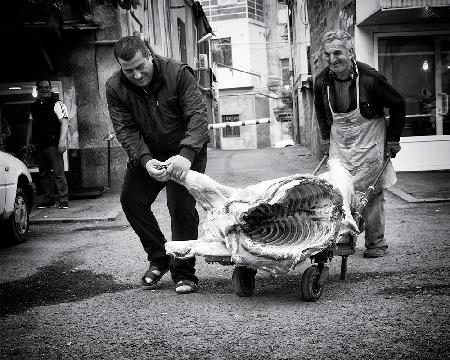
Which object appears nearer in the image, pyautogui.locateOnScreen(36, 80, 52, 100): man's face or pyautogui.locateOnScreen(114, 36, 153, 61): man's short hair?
pyautogui.locateOnScreen(114, 36, 153, 61): man's short hair

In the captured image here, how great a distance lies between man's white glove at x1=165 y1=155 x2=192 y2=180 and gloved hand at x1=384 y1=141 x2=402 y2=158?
2.25 meters

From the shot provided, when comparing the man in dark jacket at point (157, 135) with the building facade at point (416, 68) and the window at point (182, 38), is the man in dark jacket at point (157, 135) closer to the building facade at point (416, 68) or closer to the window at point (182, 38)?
the building facade at point (416, 68)

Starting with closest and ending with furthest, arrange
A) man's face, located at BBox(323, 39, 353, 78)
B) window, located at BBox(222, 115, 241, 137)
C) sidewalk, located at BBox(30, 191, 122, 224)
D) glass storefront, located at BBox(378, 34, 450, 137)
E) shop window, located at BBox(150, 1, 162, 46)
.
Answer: man's face, located at BBox(323, 39, 353, 78) < sidewalk, located at BBox(30, 191, 122, 224) < glass storefront, located at BBox(378, 34, 450, 137) < shop window, located at BBox(150, 1, 162, 46) < window, located at BBox(222, 115, 241, 137)

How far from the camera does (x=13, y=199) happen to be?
7902mm

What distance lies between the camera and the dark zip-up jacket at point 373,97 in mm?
5938

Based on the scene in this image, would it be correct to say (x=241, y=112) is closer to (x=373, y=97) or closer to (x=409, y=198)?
(x=409, y=198)

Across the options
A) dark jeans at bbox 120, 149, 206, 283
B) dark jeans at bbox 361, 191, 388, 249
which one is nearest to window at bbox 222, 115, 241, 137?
dark jeans at bbox 361, 191, 388, 249

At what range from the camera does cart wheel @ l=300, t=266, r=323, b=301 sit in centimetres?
459

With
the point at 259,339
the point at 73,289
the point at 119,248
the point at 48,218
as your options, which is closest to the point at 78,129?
the point at 48,218

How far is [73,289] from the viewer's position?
5516mm

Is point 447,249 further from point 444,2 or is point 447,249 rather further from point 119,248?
point 444,2

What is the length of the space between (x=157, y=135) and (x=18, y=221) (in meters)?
3.68

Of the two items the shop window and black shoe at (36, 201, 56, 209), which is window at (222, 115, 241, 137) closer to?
the shop window

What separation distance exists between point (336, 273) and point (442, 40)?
1046cm
